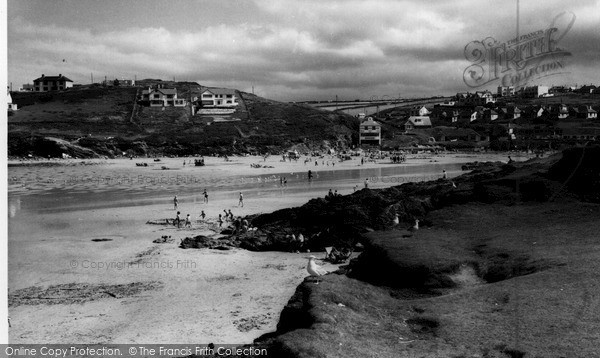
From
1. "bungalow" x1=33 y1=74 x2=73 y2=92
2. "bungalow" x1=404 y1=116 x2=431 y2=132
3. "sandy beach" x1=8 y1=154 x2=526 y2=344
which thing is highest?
"bungalow" x1=33 y1=74 x2=73 y2=92

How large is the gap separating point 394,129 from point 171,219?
130256 mm

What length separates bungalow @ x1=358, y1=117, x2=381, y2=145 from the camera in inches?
5610

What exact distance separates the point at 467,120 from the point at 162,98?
329 feet

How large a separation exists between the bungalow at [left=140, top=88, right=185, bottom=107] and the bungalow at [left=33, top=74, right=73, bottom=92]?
134 feet

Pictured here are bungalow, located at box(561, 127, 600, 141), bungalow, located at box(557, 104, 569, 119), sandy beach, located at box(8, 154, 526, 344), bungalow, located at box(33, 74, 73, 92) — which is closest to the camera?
sandy beach, located at box(8, 154, 526, 344)

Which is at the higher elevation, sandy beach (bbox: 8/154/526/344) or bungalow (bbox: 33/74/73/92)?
bungalow (bbox: 33/74/73/92)

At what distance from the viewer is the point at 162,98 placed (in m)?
145

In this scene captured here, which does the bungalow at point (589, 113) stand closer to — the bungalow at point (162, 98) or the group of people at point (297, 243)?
the bungalow at point (162, 98)

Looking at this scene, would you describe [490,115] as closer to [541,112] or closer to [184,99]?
[541,112]

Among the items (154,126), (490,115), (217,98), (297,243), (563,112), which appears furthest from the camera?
(490,115)

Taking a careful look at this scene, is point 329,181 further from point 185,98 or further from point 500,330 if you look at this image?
point 185,98

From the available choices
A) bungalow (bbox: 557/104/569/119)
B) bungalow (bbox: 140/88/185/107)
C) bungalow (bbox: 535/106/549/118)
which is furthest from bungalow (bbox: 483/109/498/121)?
bungalow (bbox: 140/88/185/107)

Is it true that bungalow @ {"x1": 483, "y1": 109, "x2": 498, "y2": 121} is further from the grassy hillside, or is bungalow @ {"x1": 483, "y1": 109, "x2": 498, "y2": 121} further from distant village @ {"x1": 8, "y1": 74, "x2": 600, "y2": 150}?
the grassy hillside

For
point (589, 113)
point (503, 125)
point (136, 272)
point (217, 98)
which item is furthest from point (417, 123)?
point (136, 272)
